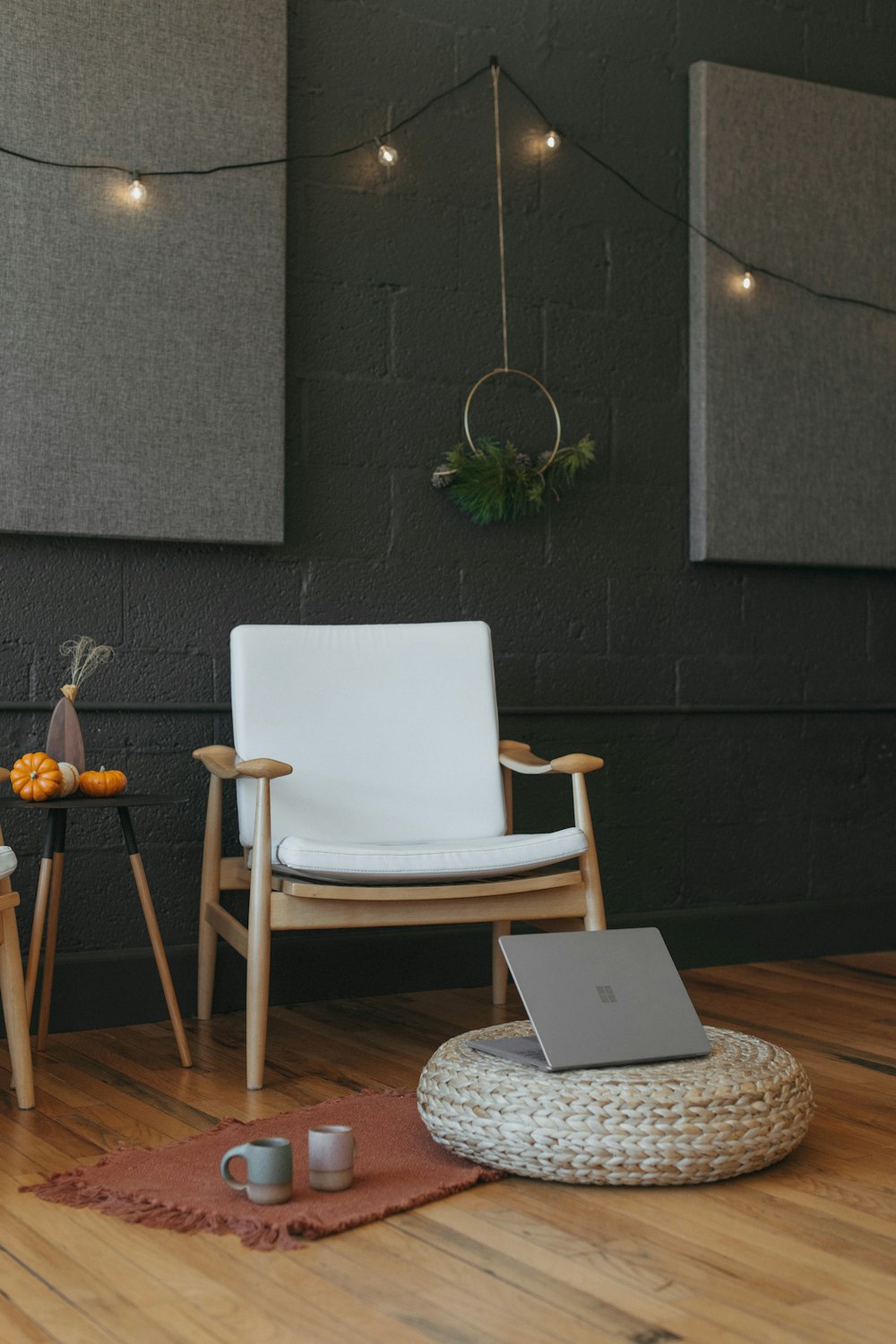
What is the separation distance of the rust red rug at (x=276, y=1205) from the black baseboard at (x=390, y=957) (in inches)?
34.4

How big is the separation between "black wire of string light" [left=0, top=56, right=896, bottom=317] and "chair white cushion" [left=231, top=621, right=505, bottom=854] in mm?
1071

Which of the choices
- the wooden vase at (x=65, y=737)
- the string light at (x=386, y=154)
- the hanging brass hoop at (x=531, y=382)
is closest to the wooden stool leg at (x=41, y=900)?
the wooden vase at (x=65, y=737)

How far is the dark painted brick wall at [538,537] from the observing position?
3.24 meters

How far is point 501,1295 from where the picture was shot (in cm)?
165

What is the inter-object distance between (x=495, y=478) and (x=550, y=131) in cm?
97

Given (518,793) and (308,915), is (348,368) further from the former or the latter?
(308,915)

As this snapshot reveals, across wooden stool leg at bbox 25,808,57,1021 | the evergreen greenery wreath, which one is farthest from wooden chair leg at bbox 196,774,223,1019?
the evergreen greenery wreath

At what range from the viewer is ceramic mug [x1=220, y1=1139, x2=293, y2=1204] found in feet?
6.17

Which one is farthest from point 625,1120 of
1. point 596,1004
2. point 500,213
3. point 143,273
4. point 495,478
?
point 500,213

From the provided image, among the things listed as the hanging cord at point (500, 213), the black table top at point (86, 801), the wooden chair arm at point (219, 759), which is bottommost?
the black table top at point (86, 801)

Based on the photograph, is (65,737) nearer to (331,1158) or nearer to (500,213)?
(331,1158)

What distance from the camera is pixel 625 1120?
1983 millimetres

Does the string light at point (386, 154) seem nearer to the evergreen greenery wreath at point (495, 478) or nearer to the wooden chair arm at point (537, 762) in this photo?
the evergreen greenery wreath at point (495, 478)

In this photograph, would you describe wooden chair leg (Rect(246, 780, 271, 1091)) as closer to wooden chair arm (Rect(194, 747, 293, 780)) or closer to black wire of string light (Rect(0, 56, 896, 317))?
wooden chair arm (Rect(194, 747, 293, 780))
